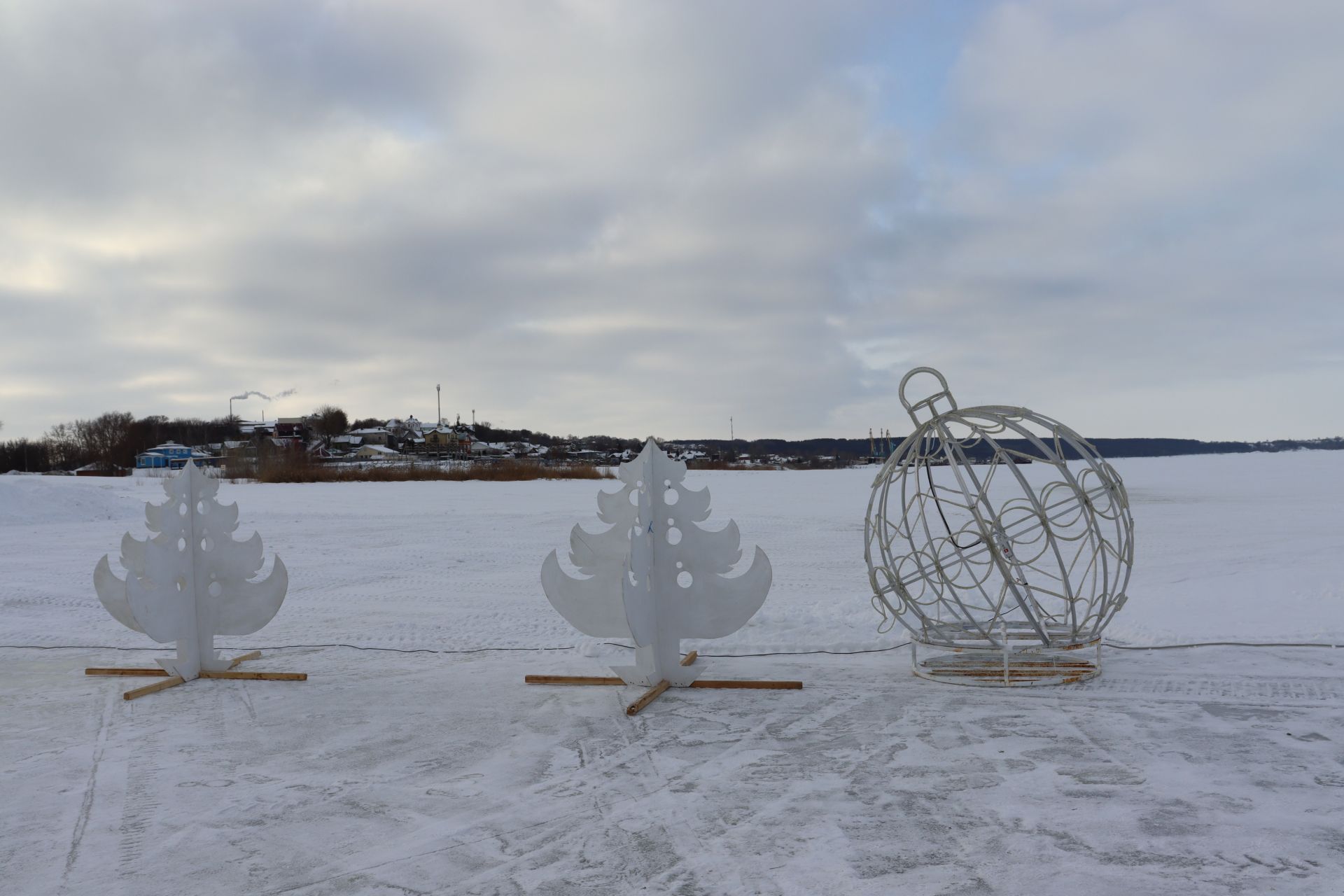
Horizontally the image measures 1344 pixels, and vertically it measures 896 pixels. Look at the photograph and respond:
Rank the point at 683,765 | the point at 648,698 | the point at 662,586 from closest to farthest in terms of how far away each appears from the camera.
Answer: the point at 683,765 < the point at 648,698 < the point at 662,586

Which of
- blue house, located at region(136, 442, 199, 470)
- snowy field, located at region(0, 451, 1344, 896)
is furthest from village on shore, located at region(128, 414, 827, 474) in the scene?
snowy field, located at region(0, 451, 1344, 896)

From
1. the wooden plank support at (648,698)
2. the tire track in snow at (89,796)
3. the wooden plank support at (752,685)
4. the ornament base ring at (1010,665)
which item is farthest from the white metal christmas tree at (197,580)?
the ornament base ring at (1010,665)

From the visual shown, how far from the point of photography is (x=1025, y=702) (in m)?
5.95

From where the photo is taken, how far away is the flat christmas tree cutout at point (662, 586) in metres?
6.62

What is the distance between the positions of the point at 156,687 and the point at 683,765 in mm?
4411

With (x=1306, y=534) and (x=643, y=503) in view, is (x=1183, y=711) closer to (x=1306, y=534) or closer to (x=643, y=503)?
(x=643, y=503)

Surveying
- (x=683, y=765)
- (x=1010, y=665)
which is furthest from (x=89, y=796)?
(x=1010, y=665)

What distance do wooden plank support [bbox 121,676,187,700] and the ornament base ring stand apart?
568 centimetres

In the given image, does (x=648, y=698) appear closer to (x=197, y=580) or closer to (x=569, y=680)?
(x=569, y=680)

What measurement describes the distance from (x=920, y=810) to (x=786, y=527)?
1402cm

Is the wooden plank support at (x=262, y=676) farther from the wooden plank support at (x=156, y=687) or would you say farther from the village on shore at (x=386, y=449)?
the village on shore at (x=386, y=449)

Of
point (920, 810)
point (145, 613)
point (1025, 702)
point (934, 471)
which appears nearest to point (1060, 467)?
point (1025, 702)

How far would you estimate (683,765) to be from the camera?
502 cm

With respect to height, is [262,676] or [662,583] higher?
[662,583]
